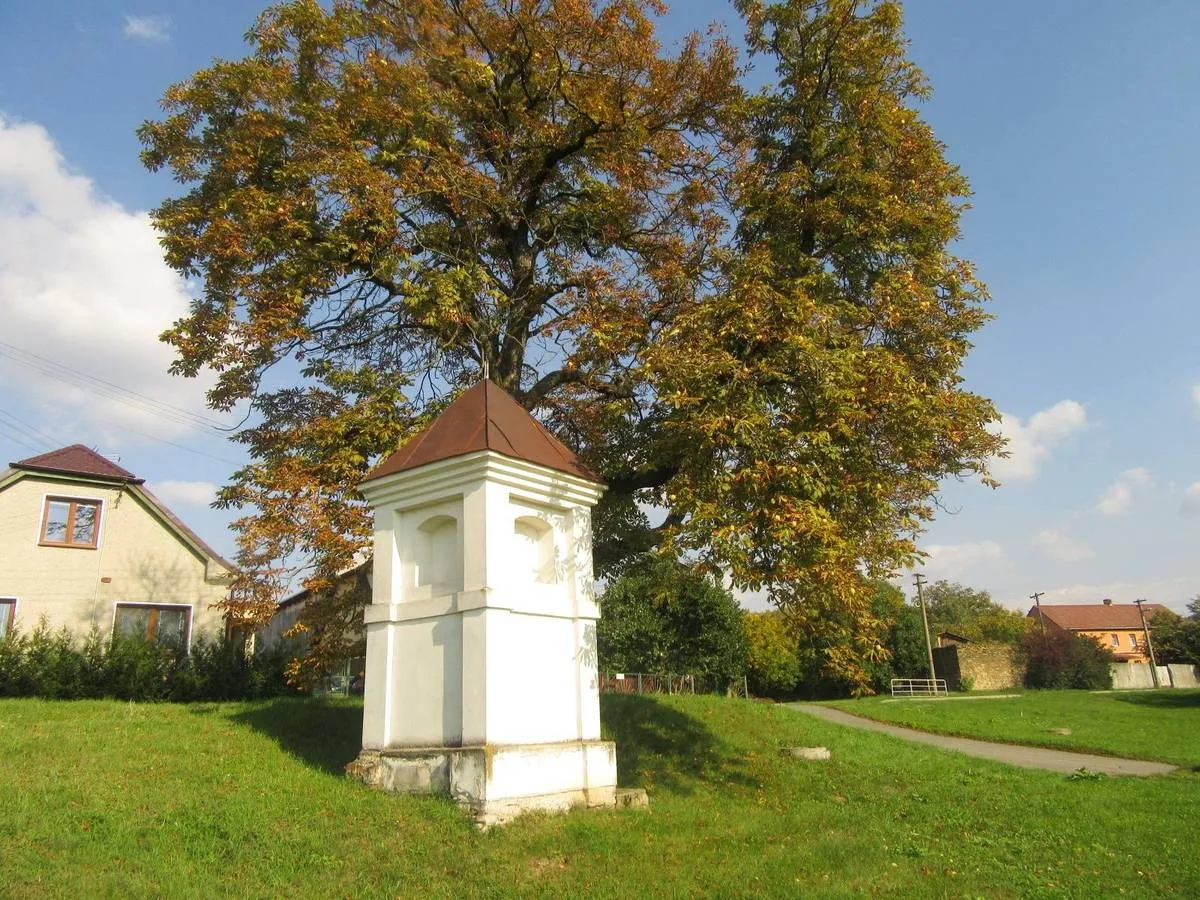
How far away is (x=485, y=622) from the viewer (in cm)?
888

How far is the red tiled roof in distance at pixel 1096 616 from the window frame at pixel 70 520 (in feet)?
289

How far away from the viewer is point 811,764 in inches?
595

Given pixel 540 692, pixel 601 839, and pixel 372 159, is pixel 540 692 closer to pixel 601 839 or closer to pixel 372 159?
pixel 601 839

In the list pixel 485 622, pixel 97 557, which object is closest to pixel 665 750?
pixel 485 622

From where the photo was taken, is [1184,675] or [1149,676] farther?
[1184,675]

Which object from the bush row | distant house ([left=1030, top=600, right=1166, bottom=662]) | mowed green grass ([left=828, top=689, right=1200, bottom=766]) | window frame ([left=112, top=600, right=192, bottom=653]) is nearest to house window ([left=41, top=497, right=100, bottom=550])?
window frame ([left=112, top=600, right=192, bottom=653])

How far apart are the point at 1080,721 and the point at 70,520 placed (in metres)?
28.6

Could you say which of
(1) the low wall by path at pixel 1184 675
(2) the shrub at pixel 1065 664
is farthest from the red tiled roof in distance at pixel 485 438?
(1) the low wall by path at pixel 1184 675

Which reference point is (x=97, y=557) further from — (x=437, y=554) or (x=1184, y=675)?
(x=1184, y=675)

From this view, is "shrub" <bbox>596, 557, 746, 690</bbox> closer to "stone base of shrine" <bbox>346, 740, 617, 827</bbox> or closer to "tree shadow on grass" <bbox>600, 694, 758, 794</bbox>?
"tree shadow on grass" <bbox>600, 694, 758, 794</bbox>

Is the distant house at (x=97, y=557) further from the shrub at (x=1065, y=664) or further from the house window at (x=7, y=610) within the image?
the shrub at (x=1065, y=664)

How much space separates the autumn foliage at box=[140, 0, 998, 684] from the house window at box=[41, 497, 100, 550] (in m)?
11.1

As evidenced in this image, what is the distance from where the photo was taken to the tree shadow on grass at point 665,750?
477 inches

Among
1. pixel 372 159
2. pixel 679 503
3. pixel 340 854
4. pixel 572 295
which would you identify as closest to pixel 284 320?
pixel 372 159
